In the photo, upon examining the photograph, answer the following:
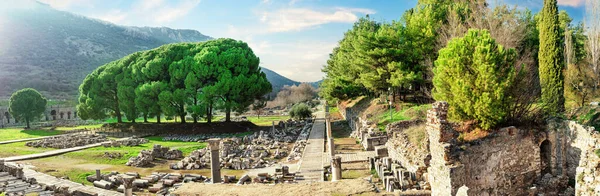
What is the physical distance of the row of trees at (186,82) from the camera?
125ft

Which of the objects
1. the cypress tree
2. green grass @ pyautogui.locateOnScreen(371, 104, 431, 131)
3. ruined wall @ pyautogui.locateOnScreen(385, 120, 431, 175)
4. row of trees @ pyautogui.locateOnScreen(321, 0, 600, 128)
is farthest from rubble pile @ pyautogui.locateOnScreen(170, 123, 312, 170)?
the cypress tree

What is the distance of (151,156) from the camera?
939 inches

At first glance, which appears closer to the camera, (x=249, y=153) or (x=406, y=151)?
(x=406, y=151)

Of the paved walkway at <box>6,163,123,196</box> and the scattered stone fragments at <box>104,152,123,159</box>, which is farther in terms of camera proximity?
the scattered stone fragments at <box>104,152,123,159</box>

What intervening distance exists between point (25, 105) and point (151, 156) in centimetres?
3836

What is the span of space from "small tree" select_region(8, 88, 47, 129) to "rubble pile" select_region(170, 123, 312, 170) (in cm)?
3746

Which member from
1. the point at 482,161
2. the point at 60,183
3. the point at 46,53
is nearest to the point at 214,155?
the point at 60,183

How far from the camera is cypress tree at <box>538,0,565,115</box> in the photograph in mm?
16391

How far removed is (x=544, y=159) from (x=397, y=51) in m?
15.7

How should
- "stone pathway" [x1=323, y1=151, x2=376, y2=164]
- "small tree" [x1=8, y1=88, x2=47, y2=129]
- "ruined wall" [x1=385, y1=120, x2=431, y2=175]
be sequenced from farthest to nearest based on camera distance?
"small tree" [x1=8, y1=88, x2=47, y2=129] → "stone pathway" [x1=323, y1=151, x2=376, y2=164] → "ruined wall" [x1=385, y1=120, x2=431, y2=175]

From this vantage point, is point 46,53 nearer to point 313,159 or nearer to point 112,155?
point 112,155

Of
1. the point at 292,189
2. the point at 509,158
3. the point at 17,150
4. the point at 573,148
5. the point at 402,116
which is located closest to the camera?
the point at 292,189

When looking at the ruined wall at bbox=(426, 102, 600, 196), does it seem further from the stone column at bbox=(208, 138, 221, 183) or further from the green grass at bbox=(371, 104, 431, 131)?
the green grass at bbox=(371, 104, 431, 131)

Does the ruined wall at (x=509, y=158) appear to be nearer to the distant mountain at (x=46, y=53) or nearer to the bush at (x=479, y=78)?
the bush at (x=479, y=78)
